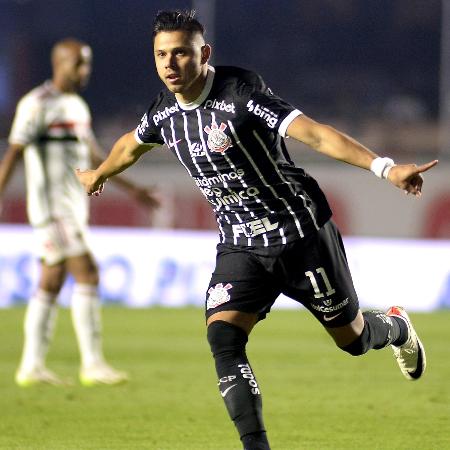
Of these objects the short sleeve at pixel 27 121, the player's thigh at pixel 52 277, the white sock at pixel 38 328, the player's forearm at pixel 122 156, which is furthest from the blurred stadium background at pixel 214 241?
the short sleeve at pixel 27 121

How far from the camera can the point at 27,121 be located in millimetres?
9492

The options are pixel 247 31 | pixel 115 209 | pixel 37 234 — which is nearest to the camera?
pixel 37 234

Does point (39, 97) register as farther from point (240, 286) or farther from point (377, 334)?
point (240, 286)

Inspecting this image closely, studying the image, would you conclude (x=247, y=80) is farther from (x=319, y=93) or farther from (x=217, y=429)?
(x=319, y=93)

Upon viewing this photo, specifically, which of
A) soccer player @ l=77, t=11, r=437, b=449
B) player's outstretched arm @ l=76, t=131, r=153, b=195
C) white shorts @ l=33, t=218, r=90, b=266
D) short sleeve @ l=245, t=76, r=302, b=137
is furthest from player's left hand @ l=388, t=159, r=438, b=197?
white shorts @ l=33, t=218, r=90, b=266

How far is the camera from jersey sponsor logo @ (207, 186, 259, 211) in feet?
19.5

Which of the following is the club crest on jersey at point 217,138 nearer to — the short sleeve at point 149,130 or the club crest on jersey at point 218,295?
the short sleeve at point 149,130

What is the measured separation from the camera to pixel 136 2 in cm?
2075

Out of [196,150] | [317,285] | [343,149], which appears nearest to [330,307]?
[317,285]

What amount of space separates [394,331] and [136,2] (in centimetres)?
1454

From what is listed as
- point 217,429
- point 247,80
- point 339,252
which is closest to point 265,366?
point 217,429

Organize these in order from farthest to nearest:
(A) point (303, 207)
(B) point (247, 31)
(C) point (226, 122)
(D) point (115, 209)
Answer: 1. (B) point (247, 31)
2. (D) point (115, 209)
3. (A) point (303, 207)
4. (C) point (226, 122)

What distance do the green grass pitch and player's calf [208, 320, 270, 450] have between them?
0.98m

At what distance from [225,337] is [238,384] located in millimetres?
252
